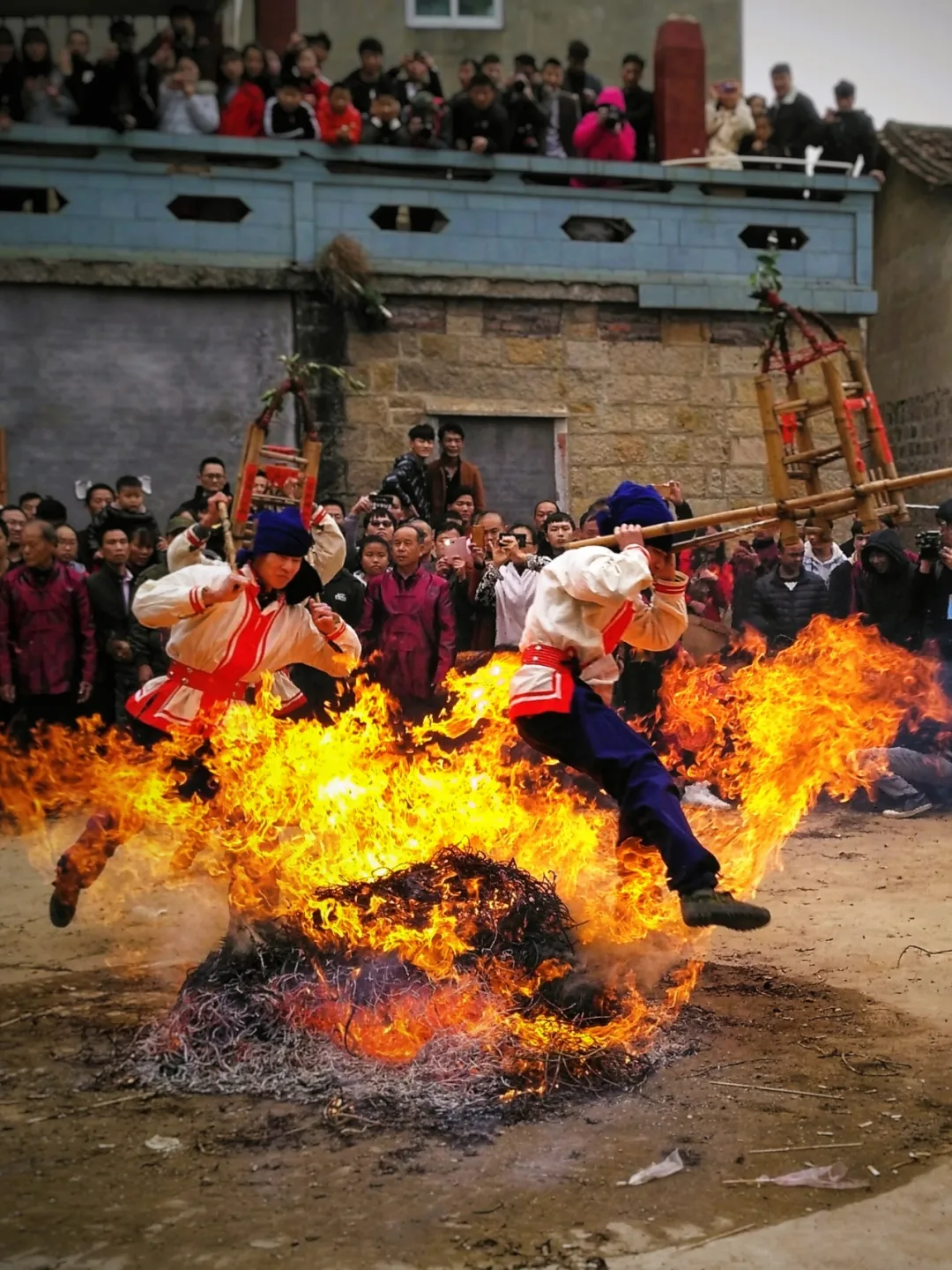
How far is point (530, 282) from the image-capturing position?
13.1 m

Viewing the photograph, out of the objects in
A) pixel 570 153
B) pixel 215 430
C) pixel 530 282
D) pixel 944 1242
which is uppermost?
pixel 570 153

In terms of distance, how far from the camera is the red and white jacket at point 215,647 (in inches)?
217

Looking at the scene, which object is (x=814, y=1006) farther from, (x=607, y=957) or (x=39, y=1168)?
(x=39, y=1168)

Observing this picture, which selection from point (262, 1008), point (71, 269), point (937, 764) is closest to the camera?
point (262, 1008)

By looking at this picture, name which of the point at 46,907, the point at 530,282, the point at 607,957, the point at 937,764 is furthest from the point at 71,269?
the point at 607,957

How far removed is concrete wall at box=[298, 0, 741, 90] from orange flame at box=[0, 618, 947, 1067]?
12445mm

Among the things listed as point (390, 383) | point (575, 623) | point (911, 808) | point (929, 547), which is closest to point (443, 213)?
point (390, 383)

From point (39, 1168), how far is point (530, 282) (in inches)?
416

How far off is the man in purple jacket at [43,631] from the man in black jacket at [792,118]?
28.6 feet

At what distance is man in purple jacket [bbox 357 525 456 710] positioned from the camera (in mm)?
Answer: 8953

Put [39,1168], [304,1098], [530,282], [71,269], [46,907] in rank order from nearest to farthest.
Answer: [39,1168]
[304,1098]
[46,907]
[71,269]
[530,282]

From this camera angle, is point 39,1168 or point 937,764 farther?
point 937,764

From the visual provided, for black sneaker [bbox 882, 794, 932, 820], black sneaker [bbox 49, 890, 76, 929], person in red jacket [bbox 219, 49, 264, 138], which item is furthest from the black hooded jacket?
person in red jacket [bbox 219, 49, 264, 138]

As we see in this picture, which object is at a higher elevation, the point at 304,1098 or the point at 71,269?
the point at 71,269
